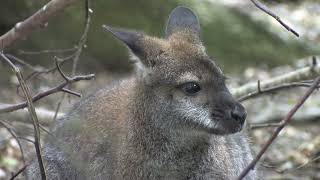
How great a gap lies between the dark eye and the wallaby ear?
647 millimetres

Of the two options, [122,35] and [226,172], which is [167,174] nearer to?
[226,172]

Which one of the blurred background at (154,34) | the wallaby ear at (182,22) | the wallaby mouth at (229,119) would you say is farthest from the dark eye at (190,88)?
the blurred background at (154,34)

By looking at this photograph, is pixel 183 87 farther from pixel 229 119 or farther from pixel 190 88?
pixel 229 119

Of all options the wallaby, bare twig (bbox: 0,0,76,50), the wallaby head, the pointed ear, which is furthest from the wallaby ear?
bare twig (bbox: 0,0,76,50)

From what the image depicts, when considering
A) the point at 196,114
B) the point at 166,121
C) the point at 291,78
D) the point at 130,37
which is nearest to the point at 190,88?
the point at 196,114

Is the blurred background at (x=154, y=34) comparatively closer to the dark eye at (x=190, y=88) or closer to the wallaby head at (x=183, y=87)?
the wallaby head at (x=183, y=87)

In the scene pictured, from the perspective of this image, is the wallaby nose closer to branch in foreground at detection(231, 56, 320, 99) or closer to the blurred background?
branch in foreground at detection(231, 56, 320, 99)

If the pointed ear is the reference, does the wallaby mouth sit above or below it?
below

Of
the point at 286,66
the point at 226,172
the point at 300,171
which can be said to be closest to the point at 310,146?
the point at 300,171

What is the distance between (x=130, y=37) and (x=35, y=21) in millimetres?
643

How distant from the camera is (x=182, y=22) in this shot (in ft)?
17.3

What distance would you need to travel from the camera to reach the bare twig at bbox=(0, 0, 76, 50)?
4270mm

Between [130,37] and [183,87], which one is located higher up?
[130,37]

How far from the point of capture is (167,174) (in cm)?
479
